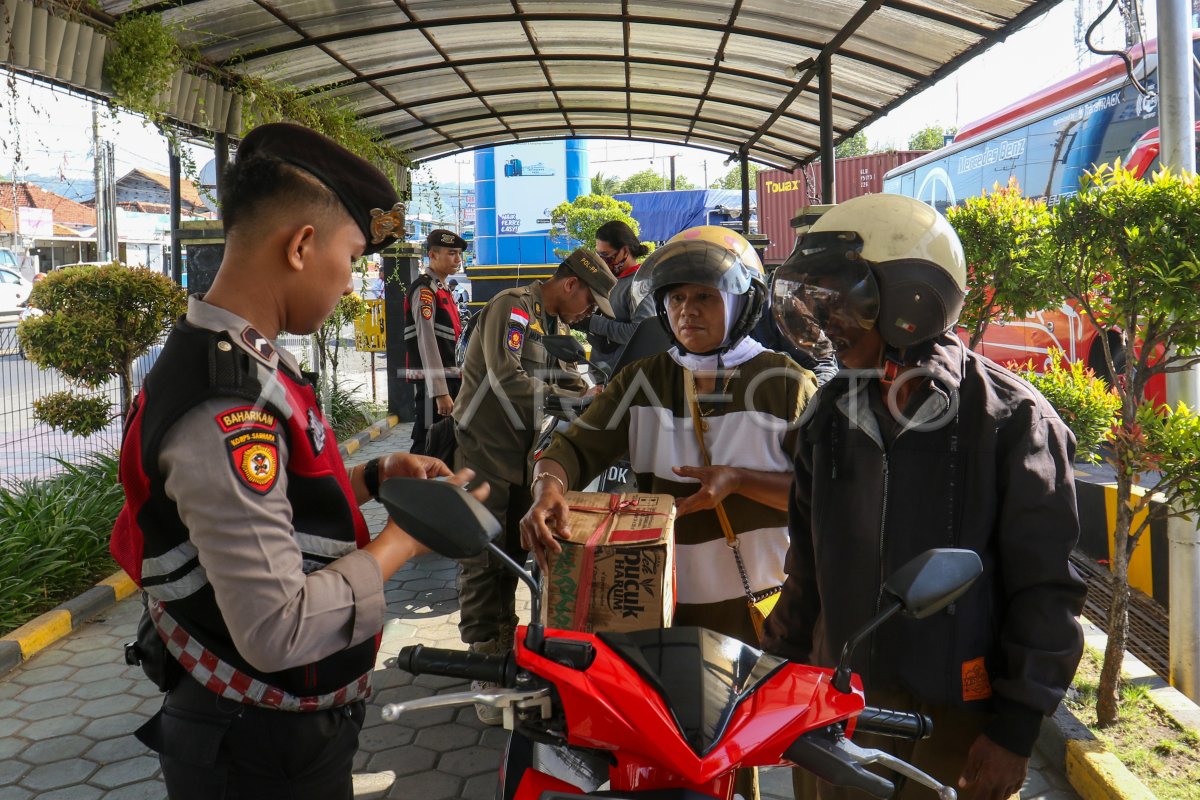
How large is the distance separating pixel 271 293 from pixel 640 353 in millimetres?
2804

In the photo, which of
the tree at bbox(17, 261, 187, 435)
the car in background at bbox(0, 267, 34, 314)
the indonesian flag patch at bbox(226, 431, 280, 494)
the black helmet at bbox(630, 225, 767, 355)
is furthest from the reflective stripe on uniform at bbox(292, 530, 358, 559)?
the car in background at bbox(0, 267, 34, 314)

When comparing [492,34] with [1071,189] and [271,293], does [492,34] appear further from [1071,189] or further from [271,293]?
[1071,189]

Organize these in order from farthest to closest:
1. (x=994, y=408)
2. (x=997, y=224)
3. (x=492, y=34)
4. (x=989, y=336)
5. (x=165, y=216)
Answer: (x=165, y=216) → (x=989, y=336) → (x=492, y=34) → (x=997, y=224) → (x=994, y=408)

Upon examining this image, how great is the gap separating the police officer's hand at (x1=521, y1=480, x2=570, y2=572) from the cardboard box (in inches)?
1.2

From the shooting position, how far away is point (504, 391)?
4363 mm

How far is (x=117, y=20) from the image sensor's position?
5281 millimetres

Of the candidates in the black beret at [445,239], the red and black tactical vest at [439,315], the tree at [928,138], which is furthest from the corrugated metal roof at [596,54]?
the tree at [928,138]

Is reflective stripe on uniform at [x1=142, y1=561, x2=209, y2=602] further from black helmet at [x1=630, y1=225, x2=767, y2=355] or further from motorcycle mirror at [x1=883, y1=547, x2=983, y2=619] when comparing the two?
black helmet at [x1=630, y1=225, x2=767, y2=355]

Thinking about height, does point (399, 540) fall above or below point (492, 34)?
below

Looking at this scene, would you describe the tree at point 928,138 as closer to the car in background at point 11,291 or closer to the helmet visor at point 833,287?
the car in background at point 11,291

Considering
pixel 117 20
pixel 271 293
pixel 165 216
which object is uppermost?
pixel 165 216

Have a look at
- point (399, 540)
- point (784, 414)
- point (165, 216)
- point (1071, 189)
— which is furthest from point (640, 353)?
point (165, 216)

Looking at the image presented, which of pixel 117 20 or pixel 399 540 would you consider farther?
pixel 117 20

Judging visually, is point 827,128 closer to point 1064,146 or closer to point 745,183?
point 745,183
